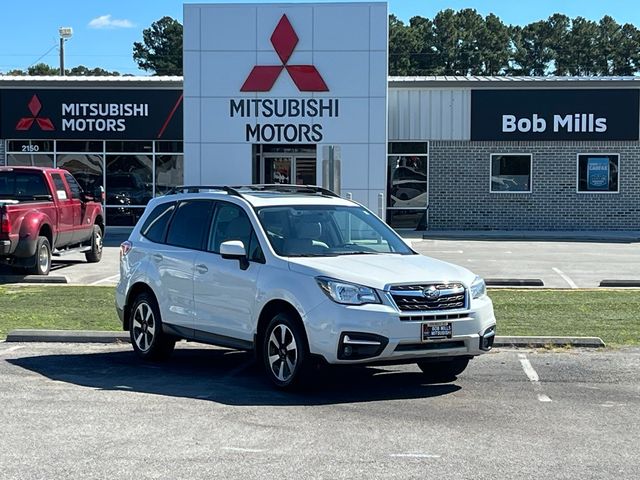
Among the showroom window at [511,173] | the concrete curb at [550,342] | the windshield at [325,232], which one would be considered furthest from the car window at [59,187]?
the showroom window at [511,173]

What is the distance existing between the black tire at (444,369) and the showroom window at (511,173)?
21.8 m

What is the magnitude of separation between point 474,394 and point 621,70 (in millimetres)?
74595

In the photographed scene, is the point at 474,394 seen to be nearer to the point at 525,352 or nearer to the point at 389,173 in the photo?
the point at 525,352

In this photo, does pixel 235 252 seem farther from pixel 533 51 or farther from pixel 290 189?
pixel 533 51

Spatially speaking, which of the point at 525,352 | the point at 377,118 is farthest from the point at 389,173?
the point at 525,352

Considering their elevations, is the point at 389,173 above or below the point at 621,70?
below

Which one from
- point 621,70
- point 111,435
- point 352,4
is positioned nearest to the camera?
point 111,435

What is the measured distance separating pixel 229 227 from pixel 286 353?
161cm

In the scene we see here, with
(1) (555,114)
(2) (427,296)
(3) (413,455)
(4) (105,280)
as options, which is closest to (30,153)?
(4) (105,280)

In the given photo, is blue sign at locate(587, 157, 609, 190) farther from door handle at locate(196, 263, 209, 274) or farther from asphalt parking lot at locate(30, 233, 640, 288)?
door handle at locate(196, 263, 209, 274)

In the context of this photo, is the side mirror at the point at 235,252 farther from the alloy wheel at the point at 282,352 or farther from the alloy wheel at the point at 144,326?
the alloy wheel at the point at 144,326

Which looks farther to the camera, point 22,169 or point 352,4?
point 352,4

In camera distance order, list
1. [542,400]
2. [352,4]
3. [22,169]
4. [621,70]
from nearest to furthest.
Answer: [542,400]
[22,169]
[352,4]
[621,70]

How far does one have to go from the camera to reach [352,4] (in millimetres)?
26469
